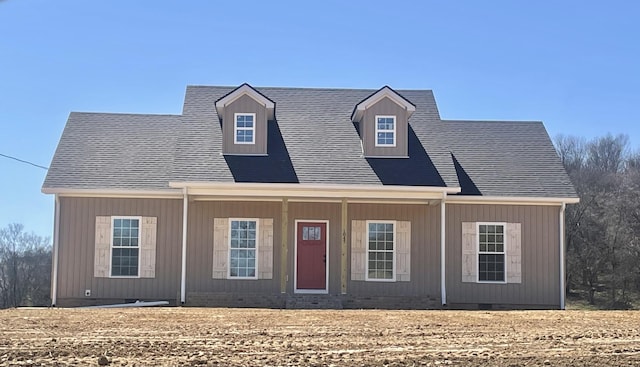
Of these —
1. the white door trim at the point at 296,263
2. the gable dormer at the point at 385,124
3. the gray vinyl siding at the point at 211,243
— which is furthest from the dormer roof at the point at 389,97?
the gray vinyl siding at the point at 211,243

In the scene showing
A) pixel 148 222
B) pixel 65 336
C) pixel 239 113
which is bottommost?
pixel 65 336

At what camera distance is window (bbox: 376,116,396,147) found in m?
21.2

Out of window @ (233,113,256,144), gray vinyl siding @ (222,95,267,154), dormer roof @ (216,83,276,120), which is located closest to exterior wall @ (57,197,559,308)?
gray vinyl siding @ (222,95,267,154)

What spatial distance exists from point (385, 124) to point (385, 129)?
0.14 m

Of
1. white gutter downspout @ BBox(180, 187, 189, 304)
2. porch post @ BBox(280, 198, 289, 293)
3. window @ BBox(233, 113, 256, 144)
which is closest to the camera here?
porch post @ BBox(280, 198, 289, 293)

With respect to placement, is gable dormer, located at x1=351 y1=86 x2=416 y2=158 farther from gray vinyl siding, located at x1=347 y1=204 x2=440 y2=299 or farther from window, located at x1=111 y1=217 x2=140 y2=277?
window, located at x1=111 y1=217 x2=140 y2=277

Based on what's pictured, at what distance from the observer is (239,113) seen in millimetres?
20922

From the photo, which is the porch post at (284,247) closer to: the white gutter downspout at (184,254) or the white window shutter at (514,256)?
→ the white gutter downspout at (184,254)

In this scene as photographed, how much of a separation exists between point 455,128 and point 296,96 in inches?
198

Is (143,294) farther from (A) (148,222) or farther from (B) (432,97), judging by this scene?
(B) (432,97)

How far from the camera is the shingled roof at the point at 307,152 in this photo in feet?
65.9

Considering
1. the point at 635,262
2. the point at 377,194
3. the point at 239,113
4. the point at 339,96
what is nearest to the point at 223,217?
the point at 239,113

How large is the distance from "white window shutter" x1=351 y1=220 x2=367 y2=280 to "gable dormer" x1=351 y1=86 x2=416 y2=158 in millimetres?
1964

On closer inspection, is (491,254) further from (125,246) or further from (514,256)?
(125,246)
